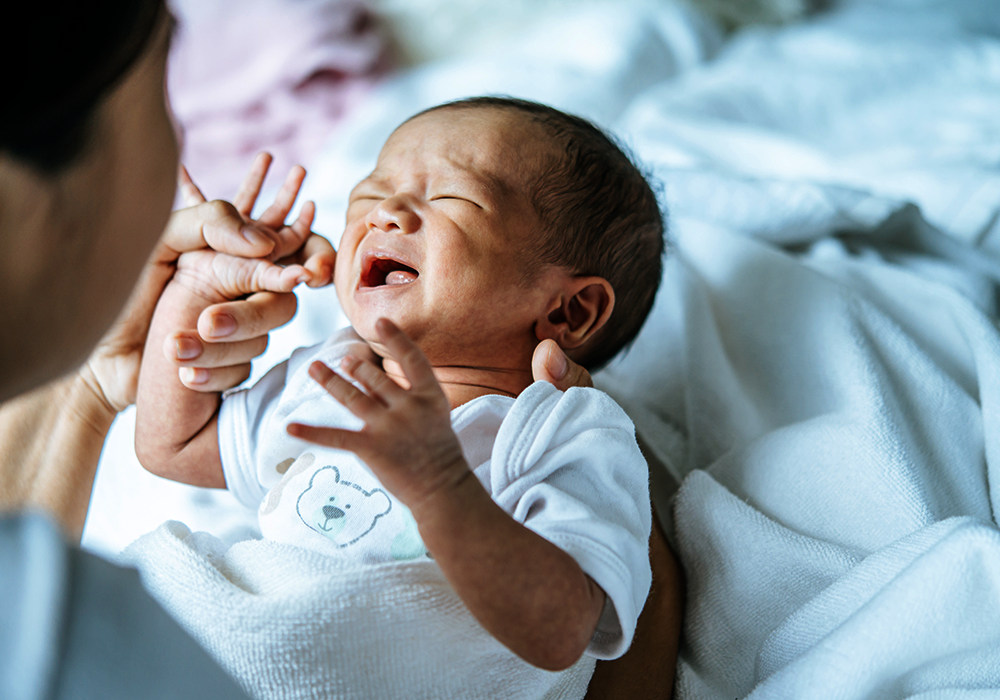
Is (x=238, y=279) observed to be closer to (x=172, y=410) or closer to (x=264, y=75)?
(x=172, y=410)

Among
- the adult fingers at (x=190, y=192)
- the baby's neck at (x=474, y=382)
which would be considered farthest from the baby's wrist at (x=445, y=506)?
the adult fingers at (x=190, y=192)

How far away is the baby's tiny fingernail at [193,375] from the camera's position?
0.86 m

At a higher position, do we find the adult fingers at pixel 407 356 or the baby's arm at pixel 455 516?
the adult fingers at pixel 407 356

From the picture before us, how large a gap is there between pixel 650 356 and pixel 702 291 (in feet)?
0.42

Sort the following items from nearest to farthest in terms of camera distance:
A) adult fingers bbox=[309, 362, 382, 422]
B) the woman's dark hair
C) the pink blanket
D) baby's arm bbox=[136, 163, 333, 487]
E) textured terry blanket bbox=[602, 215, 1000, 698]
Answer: the woman's dark hair, adult fingers bbox=[309, 362, 382, 422], textured terry blanket bbox=[602, 215, 1000, 698], baby's arm bbox=[136, 163, 333, 487], the pink blanket

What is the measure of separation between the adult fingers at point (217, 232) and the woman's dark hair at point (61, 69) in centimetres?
47

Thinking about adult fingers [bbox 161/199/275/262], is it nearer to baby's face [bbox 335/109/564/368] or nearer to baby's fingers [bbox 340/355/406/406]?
baby's face [bbox 335/109/564/368]

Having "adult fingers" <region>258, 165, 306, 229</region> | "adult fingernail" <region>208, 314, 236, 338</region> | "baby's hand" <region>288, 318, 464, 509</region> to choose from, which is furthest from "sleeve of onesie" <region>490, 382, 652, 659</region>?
"adult fingers" <region>258, 165, 306, 229</region>

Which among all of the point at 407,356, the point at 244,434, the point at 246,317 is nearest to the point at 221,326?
the point at 246,317

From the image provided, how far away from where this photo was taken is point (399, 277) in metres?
0.85

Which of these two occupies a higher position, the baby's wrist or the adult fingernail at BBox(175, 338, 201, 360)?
the baby's wrist

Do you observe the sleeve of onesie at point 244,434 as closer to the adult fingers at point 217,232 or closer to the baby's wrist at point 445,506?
the adult fingers at point 217,232

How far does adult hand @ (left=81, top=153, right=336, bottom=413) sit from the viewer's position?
2.77ft

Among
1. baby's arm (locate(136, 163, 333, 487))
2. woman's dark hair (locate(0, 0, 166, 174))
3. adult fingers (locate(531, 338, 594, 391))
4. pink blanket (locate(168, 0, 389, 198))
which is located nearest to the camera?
woman's dark hair (locate(0, 0, 166, 174))
